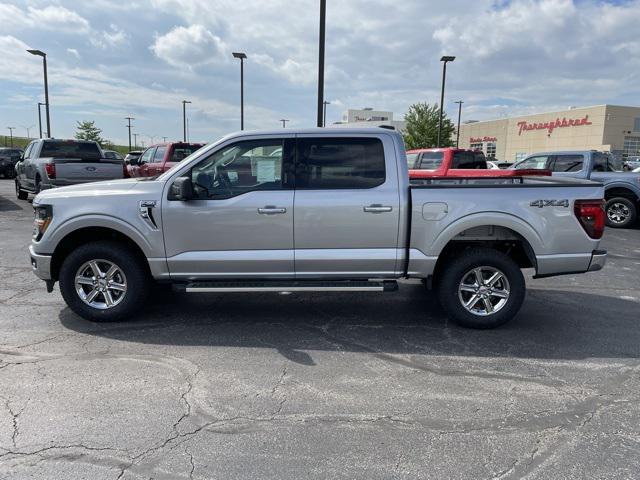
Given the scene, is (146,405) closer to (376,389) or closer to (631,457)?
(376,389)

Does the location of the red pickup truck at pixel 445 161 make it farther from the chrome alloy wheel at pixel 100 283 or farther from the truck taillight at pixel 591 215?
the chrome alloy wheel at pixel 100 283

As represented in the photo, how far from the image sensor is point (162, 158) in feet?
51.2

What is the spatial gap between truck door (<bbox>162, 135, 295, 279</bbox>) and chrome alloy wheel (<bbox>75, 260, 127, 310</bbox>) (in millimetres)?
621

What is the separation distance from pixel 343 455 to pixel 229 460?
0.67 meters

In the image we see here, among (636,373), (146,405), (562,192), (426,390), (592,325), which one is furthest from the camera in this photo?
(592,325)

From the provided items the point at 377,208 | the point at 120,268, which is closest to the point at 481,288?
the point at 377,208

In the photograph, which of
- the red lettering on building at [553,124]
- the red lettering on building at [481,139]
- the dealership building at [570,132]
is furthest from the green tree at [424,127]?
the red lettering on building at [481,139]

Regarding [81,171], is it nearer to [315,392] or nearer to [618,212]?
[315,392]

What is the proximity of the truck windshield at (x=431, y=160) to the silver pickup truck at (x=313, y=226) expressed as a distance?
9.45 meters

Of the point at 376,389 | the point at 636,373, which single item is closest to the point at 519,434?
the point at 376,389

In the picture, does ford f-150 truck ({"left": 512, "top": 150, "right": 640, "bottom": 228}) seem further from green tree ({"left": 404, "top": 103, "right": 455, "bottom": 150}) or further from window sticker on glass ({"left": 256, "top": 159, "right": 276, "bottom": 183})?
green tree ({"left": 404, "top": 103, "right": 455, "bottom": 150})

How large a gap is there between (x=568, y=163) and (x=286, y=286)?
37.3ft

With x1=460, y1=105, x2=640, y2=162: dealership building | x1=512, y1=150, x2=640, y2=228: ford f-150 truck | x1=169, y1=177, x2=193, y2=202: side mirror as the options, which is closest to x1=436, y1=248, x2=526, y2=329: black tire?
x1=169, y1=177, x2=193, y2=202: side mirror

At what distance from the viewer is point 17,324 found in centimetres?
520
